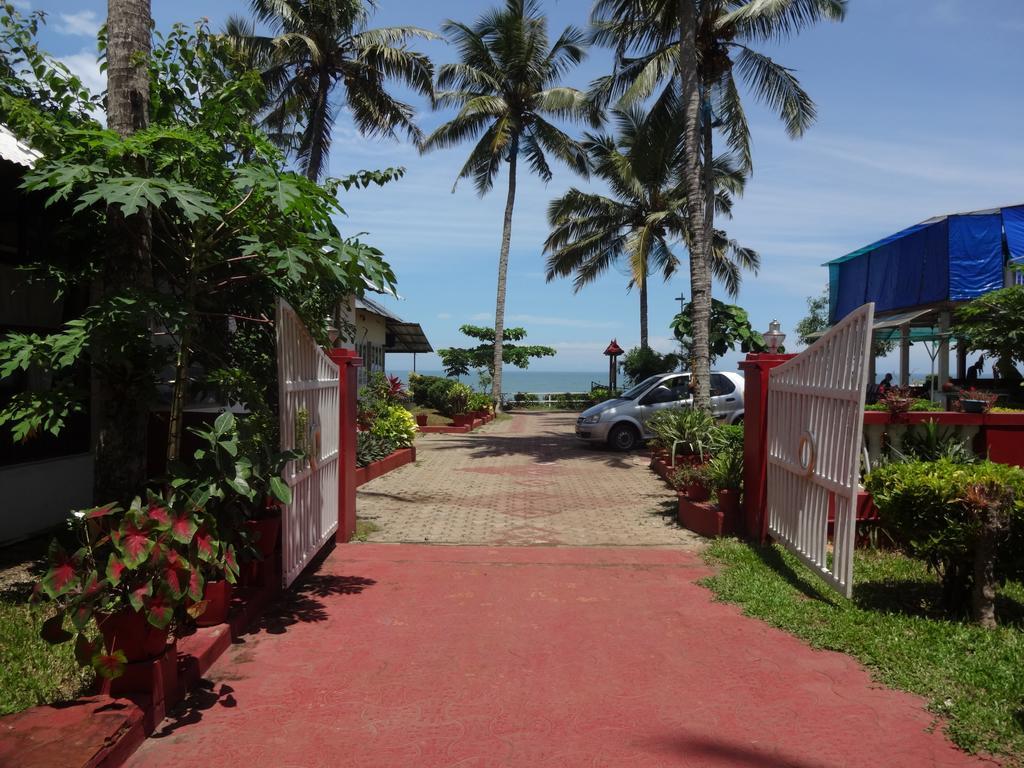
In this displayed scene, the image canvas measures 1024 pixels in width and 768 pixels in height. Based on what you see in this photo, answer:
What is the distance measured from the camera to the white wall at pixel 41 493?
6680mm

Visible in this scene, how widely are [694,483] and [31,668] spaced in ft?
21.2

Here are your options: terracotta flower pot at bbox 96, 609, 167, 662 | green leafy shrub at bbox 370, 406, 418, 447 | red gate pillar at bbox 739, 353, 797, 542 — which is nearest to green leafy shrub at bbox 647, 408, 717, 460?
red gate pillar at bbox 739, 353, 797, 542

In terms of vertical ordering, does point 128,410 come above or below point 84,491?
above

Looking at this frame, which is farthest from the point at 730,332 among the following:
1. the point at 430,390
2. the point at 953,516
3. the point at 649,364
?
the point at 953,516

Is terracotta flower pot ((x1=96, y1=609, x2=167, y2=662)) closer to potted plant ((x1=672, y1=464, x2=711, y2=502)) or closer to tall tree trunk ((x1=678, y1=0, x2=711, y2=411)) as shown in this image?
potted plant ((x1=672, y1=464, x2=711, y2=502))

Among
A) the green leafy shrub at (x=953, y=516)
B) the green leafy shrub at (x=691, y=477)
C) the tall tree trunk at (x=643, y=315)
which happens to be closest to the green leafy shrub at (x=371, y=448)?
the green leafy shrub at (x=691, y=477)

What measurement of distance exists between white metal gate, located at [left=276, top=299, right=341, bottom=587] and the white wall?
246 centimetres

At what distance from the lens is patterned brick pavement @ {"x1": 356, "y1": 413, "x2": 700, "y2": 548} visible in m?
8.12

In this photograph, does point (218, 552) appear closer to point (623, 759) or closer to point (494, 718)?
point (494, 718)

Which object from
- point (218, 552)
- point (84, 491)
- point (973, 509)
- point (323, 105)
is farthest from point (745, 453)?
point (323, 105)

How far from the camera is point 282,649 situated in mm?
4680

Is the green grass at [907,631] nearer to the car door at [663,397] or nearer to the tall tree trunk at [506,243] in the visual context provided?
the car door at [663,397]

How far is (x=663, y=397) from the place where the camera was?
16.5 metres

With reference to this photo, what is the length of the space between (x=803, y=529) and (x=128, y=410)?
5.09 meters
